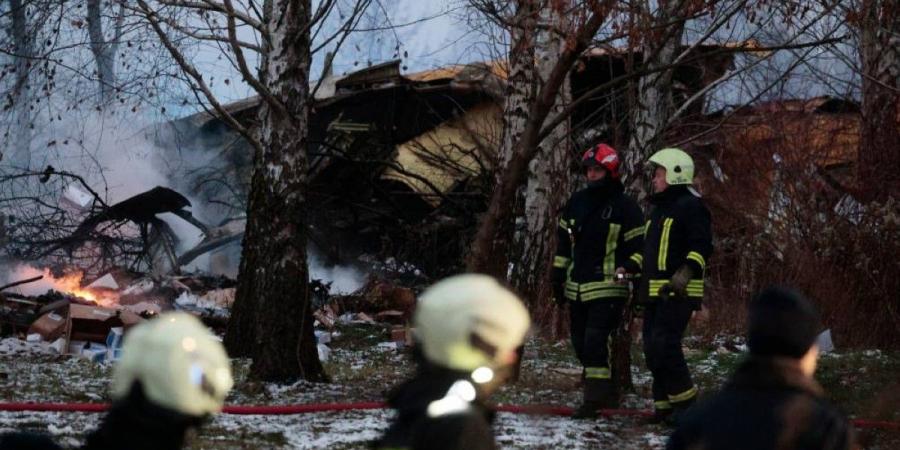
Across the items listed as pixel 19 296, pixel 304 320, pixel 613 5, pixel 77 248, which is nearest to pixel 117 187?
pixel 77 248

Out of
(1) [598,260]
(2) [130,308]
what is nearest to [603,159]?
(1) [598,260]

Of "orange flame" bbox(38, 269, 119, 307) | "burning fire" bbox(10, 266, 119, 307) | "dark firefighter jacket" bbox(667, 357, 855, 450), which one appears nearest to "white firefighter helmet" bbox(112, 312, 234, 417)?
"dark firefighter jacket" bbox(667, 357, 855, 450)

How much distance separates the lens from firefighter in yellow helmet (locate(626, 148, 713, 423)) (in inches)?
320

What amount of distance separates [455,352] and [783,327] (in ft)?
3.07

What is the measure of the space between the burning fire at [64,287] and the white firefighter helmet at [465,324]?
13401 millimetres

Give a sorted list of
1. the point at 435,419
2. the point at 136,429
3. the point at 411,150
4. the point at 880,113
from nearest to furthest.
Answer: the point at 136,429 < the point at 435,419 < the point at 880,113 < the point at 411,150

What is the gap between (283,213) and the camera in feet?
32.6

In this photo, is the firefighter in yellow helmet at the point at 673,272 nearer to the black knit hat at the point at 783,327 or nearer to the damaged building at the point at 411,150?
the black knit hat at the point at 783,327

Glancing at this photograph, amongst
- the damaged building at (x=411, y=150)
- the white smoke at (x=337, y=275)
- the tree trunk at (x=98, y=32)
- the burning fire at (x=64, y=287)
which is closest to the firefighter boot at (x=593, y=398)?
the tree trunk at (x=98, y=32)

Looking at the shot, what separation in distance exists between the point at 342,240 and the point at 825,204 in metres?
8.21

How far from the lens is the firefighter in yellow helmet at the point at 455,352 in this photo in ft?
11.1

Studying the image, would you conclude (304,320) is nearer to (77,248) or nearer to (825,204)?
(825,204)

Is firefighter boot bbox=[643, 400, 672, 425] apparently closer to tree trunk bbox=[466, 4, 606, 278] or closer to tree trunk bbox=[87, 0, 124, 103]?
tree trunk bbox=[466, 4, 606, 278]

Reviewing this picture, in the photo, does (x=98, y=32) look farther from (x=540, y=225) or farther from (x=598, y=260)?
(x=598, y=260)
